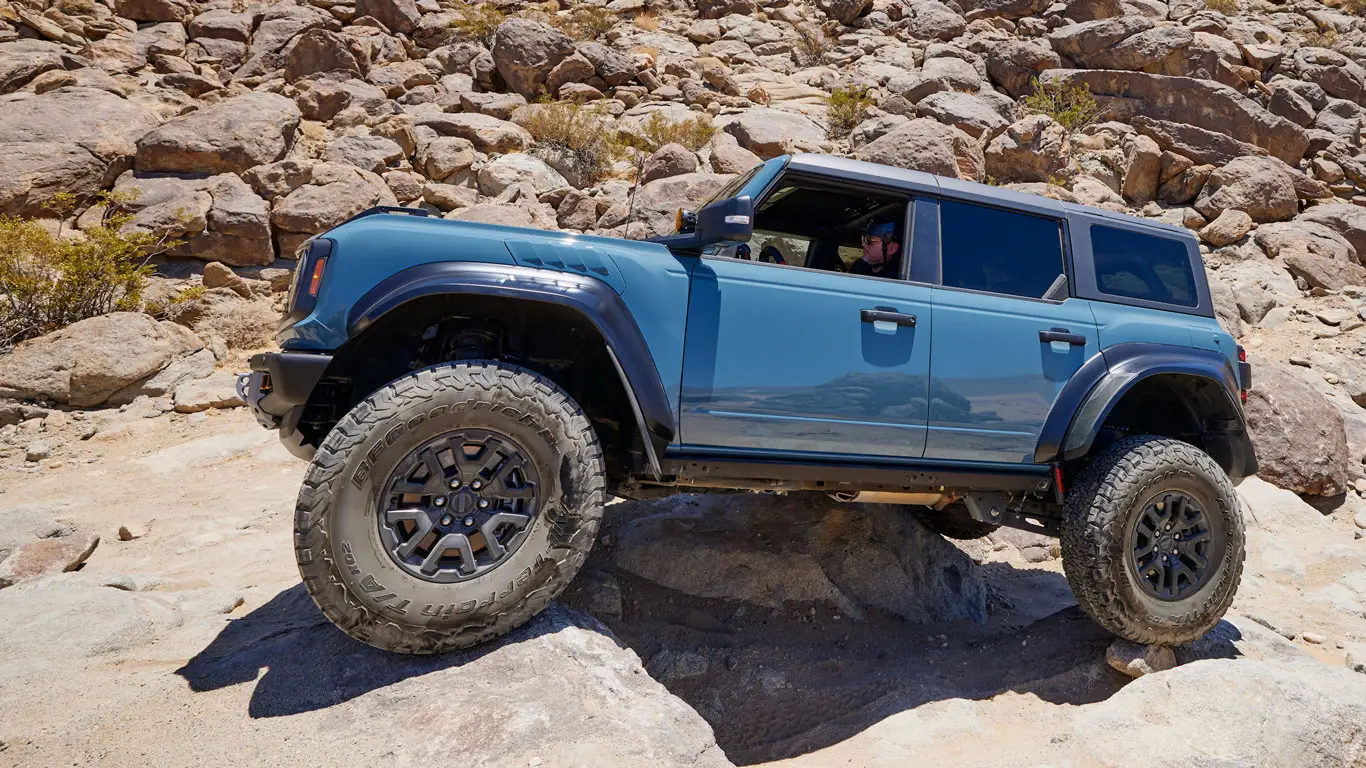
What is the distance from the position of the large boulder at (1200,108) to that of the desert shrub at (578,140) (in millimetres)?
11843

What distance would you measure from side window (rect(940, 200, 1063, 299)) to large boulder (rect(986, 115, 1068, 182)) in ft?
36.1

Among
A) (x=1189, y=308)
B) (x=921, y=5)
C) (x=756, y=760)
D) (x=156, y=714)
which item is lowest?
(x=756, y=760)

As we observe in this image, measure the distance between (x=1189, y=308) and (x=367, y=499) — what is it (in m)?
4.16

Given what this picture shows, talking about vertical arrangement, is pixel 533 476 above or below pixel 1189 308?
below

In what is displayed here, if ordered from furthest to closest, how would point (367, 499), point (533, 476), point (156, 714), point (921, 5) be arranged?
1. point (921, 5)
2. point (533, 476)
3. point (367, 499)
4. point (156, 714)

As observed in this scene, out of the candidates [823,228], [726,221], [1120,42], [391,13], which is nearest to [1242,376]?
[823,228]

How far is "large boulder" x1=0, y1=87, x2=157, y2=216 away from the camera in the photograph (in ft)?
29.2

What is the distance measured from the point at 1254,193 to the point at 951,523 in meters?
12.6

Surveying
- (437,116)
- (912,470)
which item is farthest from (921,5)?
(912,470)

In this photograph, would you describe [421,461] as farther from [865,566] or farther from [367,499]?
[865,566]

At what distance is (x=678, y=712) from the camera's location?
7.96ft

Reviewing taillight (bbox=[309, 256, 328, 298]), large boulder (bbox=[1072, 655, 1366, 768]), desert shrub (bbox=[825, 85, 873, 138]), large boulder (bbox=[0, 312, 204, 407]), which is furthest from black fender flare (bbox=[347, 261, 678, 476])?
desert shrub (bbox=[825, 85, 873, 138])

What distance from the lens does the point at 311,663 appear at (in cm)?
247

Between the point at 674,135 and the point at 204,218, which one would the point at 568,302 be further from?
the point at 674,135
